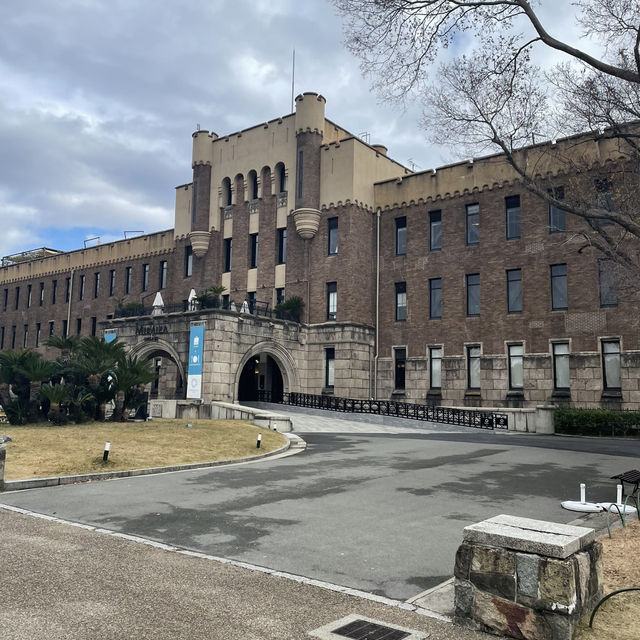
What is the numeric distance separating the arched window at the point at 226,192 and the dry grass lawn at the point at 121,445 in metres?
24.0

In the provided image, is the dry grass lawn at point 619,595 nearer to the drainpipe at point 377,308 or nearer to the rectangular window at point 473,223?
the rectangular window at point 473,223

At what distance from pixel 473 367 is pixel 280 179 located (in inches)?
726

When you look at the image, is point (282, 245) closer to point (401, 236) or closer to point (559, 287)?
point (401, 236)

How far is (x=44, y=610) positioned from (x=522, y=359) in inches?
1189

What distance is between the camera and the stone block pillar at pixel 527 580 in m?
4.75

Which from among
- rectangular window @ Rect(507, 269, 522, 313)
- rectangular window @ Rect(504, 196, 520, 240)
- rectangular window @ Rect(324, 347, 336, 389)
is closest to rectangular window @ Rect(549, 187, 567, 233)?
rectangular window @ Rect(504, 196, 520, 240)

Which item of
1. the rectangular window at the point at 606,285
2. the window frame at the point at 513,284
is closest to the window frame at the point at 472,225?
the window frame at the point at 513,284

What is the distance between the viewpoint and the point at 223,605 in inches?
215

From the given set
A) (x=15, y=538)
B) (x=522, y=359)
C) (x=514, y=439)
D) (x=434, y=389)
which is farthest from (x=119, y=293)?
(x=15, y=538)

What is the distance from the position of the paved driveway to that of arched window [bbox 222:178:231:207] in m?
28.8

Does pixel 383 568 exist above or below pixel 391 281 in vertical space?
below

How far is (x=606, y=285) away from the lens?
3002 centimetres

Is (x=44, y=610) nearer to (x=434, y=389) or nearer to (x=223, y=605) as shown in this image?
(x=223, y=605)

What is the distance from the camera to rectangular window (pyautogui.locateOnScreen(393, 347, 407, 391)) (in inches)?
1451
